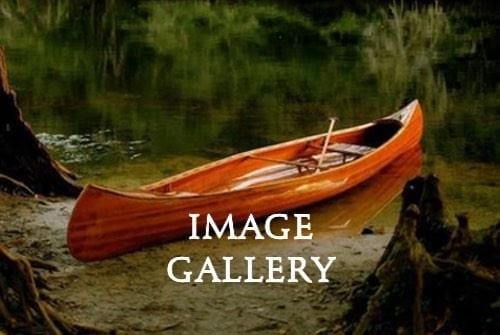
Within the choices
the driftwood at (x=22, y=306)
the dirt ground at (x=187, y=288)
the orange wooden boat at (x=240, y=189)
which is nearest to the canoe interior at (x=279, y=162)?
the orange wooden boat at (x=240, y=189)

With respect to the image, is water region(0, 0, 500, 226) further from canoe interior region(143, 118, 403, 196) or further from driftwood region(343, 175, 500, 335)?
driftwood region(343, 175, 500, 335)

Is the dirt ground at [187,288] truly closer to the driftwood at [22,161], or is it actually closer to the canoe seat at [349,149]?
the driftwood at [22,161]

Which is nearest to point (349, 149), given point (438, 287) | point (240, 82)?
point (438, 287)

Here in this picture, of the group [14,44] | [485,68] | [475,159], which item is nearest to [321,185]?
[475,159]

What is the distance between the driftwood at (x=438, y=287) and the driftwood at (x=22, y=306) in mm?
1714

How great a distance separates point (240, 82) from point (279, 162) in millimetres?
8318

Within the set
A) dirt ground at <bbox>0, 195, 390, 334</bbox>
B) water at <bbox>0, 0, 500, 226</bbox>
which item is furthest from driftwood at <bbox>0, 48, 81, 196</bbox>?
water at <bbox>0, 0, 500, 226</bbox>

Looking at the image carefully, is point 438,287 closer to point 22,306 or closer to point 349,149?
point 22,306

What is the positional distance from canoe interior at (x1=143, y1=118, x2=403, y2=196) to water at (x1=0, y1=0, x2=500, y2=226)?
90 centimetres

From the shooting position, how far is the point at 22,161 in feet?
31.7

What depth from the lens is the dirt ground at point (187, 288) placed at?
21.8 feet

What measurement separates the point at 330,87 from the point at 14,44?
8.66m

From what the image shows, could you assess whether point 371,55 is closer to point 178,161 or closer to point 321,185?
point 178,161

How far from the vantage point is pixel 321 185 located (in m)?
10.5
